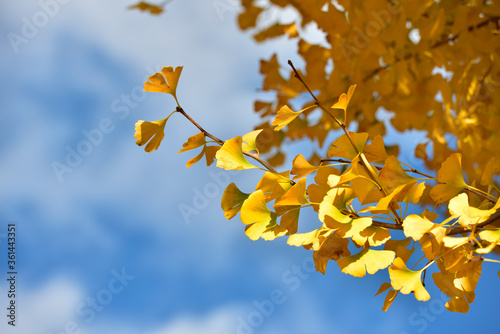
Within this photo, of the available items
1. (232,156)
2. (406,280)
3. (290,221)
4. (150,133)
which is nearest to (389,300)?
(406,280)

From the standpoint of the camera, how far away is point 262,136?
1557 millimetres

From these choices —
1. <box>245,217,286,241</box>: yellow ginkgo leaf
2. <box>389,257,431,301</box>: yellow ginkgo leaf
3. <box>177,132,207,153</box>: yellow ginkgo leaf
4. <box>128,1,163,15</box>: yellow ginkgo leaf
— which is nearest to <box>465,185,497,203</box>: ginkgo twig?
<box>389,257,431,301</box>: yellow ginkgo leaf

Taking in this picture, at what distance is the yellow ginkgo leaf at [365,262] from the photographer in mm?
423

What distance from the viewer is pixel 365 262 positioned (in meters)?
0.43

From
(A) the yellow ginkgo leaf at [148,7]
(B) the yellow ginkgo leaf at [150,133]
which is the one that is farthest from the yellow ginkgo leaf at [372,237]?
(A) the yellow ginkgo leaf at [148,7]

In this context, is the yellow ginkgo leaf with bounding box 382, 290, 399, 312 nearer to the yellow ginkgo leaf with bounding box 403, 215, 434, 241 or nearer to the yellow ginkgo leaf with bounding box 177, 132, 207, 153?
the yellow ginkgo leaf with bounding box 403, 215, 434, 241

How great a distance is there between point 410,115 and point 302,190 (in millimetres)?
997

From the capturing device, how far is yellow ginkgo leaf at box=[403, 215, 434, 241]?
1.35ft

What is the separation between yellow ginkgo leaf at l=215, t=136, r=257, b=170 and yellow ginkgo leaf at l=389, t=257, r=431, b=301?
207 mm

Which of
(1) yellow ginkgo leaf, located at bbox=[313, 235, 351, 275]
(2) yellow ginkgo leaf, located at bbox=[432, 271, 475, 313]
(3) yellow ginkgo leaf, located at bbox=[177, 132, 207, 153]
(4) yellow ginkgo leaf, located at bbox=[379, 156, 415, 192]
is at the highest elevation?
(3) yellow ginkgo leaf, located at bbox=[177, 132, 207, 153]

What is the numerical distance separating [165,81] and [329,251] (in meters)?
0.31

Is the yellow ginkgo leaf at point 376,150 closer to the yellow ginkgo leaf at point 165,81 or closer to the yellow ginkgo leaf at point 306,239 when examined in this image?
the yellow ginkgo leaf at point 306,239

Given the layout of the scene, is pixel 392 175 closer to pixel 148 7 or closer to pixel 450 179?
pixel 450 179

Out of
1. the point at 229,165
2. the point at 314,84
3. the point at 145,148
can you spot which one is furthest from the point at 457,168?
the point at 314,84
